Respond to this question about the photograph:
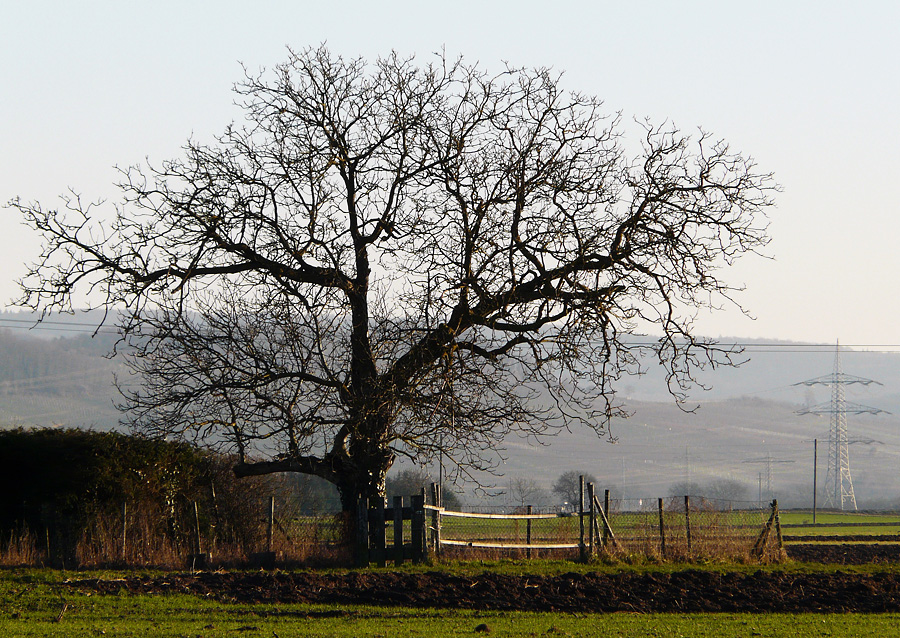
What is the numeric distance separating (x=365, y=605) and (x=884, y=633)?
6.58m

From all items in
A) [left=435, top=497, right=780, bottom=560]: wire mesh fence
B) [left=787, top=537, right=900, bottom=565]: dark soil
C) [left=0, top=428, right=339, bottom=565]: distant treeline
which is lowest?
[left=787, top=537, right=900, bottom=565]: dark soil

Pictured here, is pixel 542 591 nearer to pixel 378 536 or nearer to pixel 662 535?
pixel 378 536

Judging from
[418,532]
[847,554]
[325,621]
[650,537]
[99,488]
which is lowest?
[847,554]

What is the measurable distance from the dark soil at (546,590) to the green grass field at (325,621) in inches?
20.3

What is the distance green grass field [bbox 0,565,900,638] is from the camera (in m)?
10.8

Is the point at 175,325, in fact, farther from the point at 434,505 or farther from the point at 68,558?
the point at 434,505

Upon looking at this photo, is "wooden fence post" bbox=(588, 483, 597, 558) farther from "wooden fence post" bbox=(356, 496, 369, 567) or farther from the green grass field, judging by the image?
the green grass field

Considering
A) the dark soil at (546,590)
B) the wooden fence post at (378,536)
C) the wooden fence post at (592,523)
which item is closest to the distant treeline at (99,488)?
the wooden fence post at (378,536)

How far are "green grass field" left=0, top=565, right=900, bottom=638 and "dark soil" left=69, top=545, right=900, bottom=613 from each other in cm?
52

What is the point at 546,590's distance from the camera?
1435 cm

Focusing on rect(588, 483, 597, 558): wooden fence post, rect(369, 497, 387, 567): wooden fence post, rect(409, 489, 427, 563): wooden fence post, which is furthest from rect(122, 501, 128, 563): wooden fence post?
rect(588, 483, 597, 558): wooden fence post

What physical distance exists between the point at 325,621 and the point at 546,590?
4052mm

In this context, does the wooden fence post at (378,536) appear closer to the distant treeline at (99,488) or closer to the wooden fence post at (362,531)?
the wooden fence post at (362,531)

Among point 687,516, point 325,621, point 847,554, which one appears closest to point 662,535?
point 687,516
